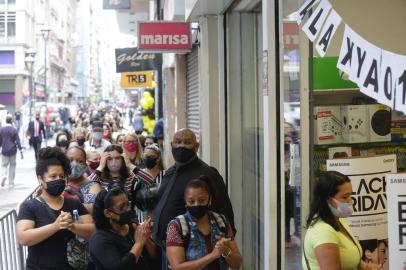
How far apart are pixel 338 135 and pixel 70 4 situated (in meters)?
108

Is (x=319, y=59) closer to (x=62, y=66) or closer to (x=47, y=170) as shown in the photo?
(x=47, y=170)

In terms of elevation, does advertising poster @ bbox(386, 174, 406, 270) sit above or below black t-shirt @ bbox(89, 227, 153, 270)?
above

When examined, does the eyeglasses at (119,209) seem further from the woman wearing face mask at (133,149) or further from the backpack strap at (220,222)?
the woman wearing face mask at (133,149)

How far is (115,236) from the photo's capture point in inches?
155

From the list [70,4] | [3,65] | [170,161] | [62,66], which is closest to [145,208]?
[170,161]

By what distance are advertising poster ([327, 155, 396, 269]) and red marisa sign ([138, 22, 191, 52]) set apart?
6413 millimetres

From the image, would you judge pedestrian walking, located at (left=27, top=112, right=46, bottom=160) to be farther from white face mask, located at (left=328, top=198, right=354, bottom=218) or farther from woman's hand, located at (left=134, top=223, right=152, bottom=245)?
white face mask, located at (left=328, top=198, right=354, bottom=218)

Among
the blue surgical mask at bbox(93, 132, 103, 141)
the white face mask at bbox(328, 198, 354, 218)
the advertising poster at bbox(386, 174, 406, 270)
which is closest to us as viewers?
the advertising poster at bbox(386, 174, 406, 270)

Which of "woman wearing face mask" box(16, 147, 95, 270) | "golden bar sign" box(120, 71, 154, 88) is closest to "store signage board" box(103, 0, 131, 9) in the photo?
"golden bar sign" box(120, 71, 154, 88)

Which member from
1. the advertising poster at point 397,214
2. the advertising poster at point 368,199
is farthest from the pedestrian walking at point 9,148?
the advertising poster at point 397,214

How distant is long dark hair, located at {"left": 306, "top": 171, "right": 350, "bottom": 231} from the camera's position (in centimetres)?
320

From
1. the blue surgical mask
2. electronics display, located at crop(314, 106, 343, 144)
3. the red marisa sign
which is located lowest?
the blue surgical mask

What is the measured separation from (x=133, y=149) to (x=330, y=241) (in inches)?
205

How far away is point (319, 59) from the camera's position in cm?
432
